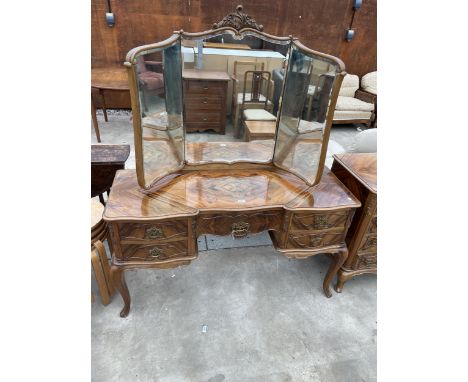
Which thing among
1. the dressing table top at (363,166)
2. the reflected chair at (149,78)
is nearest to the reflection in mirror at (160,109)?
the reflected chair at (149,78)

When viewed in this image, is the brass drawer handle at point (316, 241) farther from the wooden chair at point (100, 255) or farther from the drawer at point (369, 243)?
the wooden chair at point (100, 255)

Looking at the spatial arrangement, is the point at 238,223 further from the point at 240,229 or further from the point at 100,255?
the point at 100,255

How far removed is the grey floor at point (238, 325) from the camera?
1921 mm

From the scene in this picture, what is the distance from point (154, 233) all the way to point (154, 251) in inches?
6.1

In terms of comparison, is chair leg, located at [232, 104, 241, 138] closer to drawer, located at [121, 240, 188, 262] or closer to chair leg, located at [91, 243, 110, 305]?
drawer, located at [121, 240, 188, 262]

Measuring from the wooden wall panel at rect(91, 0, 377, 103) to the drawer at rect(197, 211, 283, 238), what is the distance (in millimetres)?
4624

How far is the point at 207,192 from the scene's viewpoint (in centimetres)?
188

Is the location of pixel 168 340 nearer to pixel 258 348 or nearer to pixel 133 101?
pixel 258 348

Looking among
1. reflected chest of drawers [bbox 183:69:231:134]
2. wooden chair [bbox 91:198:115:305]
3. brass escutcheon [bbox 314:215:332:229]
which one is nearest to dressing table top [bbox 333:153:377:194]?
brass escutcheon [bbox 314:215:332:229]

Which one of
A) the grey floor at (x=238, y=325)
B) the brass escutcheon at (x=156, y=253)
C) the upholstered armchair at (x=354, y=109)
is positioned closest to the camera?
the brass escutcheon at (x=156, y=253)

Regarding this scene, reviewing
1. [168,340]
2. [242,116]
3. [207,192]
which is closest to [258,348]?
[168,340]

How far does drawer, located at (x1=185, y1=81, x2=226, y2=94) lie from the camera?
189 cm

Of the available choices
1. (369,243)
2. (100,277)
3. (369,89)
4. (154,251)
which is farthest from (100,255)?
(369,89)

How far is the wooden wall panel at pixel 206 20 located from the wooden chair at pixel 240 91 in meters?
3.87
